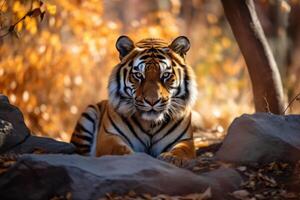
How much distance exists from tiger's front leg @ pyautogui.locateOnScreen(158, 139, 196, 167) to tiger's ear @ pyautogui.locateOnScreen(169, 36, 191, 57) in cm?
79

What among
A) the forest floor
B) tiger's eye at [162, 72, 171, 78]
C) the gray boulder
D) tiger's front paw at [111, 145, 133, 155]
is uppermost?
tiger's eye at [162, 72, 171, 78]

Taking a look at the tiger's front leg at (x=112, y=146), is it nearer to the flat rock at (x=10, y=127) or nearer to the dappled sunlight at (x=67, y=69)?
the flat rock at (x=10, y=127)

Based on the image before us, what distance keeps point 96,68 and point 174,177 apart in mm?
7196

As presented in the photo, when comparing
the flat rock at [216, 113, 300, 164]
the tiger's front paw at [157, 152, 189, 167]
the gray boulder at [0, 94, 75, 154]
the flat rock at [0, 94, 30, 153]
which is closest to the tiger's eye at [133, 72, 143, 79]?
the tiger's front paw at [157, 152, 189, 167]

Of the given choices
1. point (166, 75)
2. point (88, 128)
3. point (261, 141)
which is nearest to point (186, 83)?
point (166, 75)

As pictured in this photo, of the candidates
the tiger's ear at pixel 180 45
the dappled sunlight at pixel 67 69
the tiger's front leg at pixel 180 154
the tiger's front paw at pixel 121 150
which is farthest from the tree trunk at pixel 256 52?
the dappled sunlight at pixel 67 69

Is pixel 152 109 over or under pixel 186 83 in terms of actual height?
under

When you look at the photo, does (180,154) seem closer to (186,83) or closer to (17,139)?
(186,83)

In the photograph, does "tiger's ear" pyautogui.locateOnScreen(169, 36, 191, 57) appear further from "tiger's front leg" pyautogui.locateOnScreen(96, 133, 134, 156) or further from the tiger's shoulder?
the tiger's shoulder

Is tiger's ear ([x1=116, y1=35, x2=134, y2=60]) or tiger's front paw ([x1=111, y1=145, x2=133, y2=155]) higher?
tiger's ear ([x1=116, y1=35, x2=134, y2=60])

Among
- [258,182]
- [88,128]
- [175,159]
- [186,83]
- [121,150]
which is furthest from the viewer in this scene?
[88,128]

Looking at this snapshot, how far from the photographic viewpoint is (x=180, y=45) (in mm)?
6246

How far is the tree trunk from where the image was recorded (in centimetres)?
668

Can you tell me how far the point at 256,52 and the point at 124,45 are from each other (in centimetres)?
130
